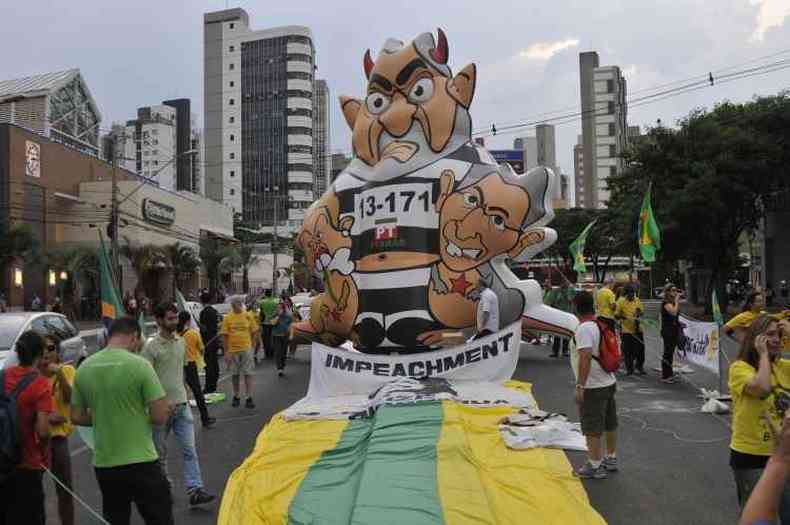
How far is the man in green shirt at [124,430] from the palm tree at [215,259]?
41.0 meters

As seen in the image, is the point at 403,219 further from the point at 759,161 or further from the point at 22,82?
the point at 22,82

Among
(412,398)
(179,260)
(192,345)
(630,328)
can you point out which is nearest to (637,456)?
(412,398)

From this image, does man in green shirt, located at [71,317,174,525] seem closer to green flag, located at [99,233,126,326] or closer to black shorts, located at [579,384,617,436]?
black shorts, located at [579,384,617,436]

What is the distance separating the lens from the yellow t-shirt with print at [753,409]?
4195 millimetres

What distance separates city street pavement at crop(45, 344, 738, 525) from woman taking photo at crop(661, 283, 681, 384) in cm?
37

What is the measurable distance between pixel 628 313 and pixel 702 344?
4.82 ft

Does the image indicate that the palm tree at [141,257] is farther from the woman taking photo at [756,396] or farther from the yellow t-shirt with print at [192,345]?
the woman taking photo at [756,396]

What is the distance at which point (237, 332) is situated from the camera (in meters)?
10.4

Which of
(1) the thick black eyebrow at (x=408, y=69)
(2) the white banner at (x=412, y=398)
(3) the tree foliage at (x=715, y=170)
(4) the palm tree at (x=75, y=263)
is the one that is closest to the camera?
(2) the white banner at (x=412, y=398)

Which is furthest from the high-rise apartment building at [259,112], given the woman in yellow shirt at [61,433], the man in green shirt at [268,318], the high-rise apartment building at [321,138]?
the woman in yellow shirt at [61,433]

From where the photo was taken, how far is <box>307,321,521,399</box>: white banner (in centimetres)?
930

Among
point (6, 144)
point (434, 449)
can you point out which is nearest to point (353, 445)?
point (434, 449)

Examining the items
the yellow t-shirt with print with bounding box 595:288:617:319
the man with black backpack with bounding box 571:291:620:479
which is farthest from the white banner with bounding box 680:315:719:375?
the man with black backpack with bounding box 571:291:620:479

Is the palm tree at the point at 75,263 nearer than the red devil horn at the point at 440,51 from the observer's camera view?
No
